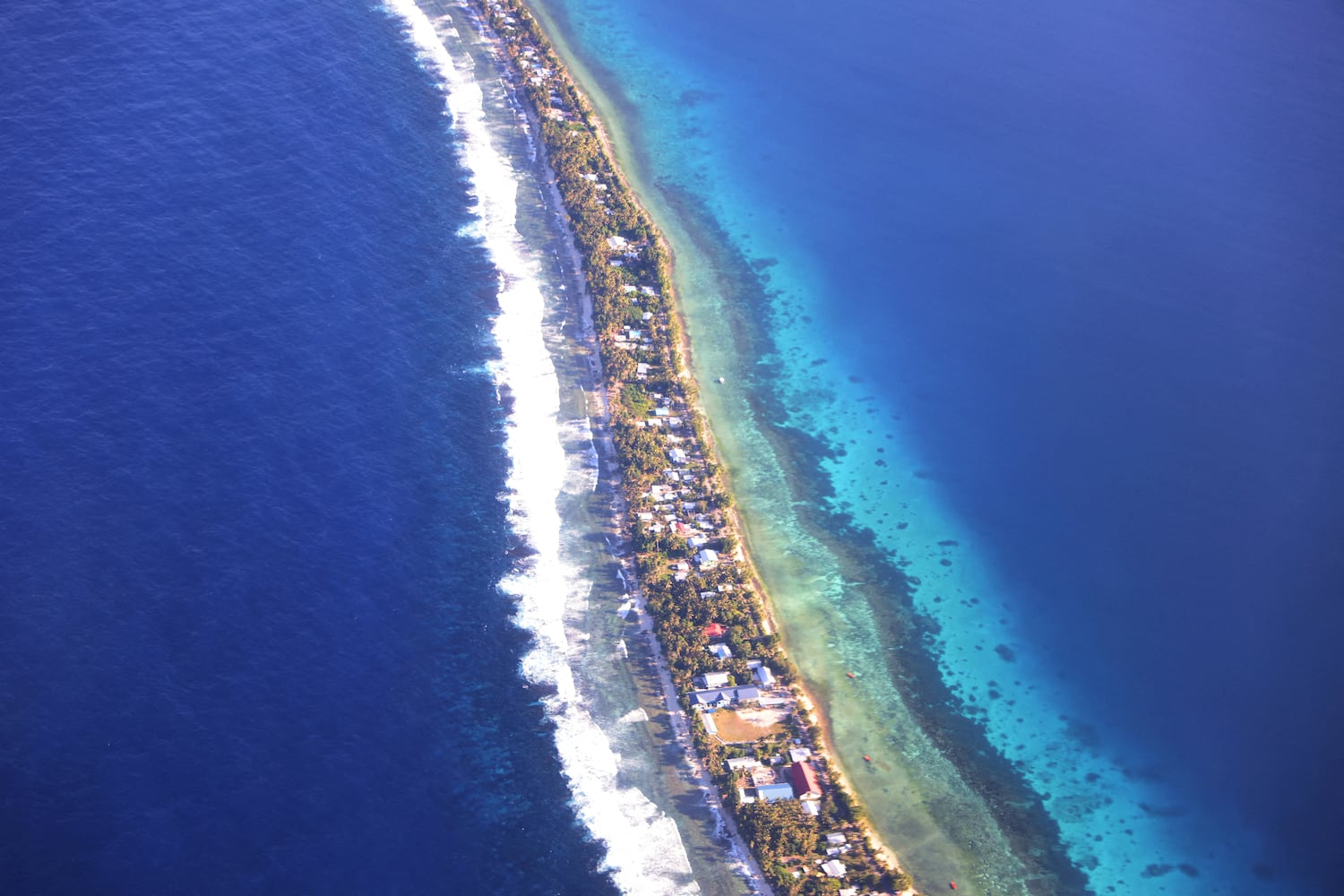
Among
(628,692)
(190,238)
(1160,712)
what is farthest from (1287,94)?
(190,238)

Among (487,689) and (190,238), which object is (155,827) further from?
(190,238)

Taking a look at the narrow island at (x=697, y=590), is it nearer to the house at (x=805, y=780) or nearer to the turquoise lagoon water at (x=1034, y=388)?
the house at (x=805, y=780)

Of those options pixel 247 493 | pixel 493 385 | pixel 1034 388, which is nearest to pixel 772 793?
pixel 493 385

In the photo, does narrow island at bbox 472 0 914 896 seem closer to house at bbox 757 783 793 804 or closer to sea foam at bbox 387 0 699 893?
house at bbox 757 783 793 804

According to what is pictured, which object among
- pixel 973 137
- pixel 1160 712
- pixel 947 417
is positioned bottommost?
pixel 1160 712

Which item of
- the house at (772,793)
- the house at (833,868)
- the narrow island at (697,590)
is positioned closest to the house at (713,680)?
the narrow island at (697,590)
